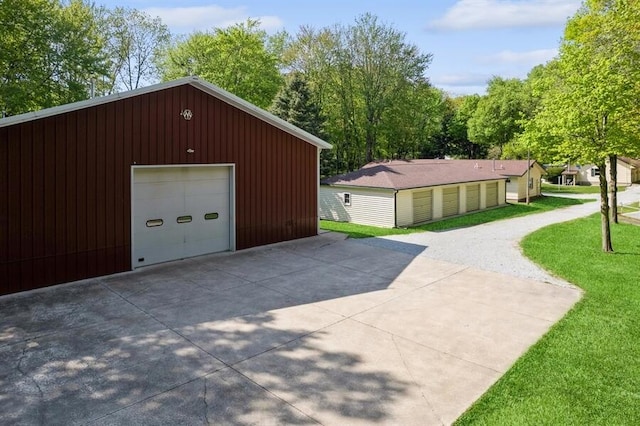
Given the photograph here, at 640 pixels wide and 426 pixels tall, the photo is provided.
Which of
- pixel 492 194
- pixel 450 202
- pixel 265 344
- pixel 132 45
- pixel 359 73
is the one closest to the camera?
pixel 265 344

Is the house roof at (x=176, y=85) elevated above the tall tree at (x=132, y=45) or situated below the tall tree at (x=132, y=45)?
below

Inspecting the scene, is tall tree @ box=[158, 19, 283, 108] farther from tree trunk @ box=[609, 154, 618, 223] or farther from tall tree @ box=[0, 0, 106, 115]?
tree trunk @ box=[609, 154, 618, 223]

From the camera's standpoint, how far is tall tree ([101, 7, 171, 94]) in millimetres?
30234

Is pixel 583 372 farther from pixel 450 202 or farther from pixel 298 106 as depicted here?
pixel 298 106

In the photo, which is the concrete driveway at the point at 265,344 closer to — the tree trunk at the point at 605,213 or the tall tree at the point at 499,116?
the tree trunk at the point at 605,213

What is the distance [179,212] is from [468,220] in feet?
47.5

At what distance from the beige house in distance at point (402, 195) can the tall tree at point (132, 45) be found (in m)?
19.9

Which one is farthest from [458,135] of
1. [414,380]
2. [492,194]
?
[414,380]

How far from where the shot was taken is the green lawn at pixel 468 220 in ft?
54.3

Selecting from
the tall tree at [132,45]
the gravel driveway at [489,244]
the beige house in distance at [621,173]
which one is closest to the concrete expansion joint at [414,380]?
the gravel driveway at [489,244]

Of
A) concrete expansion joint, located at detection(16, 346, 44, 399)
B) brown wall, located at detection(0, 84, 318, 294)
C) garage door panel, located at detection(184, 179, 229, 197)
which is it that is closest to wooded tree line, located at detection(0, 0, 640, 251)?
brown wall, located at detection(0, 84, 318, 294)

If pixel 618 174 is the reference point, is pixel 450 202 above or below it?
below

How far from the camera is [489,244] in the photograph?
13734mm

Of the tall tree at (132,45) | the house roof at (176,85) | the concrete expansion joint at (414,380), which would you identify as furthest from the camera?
the tall tree at (132,45)
